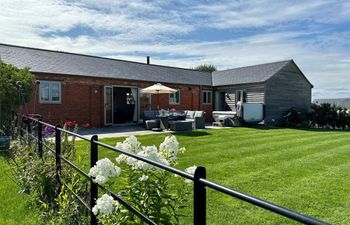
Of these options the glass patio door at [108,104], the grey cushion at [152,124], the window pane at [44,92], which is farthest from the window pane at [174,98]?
the window pane at [44,92]

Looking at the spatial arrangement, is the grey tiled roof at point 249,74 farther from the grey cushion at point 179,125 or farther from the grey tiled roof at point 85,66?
the grey cushion at point 179,125

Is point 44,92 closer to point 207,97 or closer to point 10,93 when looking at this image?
point 10,93

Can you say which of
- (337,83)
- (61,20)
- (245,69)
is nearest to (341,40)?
(245,69)

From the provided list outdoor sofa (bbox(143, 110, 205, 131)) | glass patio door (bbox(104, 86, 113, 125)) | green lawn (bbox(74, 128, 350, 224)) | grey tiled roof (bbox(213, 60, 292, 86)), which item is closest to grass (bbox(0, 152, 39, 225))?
green lawn (bbox(74, 128, 350, 224))

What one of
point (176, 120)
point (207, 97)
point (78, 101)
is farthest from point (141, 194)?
A: point (207, 97)

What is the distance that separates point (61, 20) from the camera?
14547mm

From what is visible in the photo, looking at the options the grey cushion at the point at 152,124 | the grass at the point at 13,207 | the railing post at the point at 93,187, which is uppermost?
the railing post at the point at 93,187

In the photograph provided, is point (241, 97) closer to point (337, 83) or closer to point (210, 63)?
point (337, 83)

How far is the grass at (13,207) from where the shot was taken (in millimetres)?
4199

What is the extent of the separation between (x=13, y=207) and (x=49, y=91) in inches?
506

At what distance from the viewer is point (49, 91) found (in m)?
16.5

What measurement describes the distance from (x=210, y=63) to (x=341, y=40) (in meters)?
35.1

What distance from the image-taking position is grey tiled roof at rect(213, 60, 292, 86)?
23263mm

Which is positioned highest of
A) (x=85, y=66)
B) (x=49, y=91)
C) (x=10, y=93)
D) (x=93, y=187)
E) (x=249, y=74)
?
(x=249, y=74)
